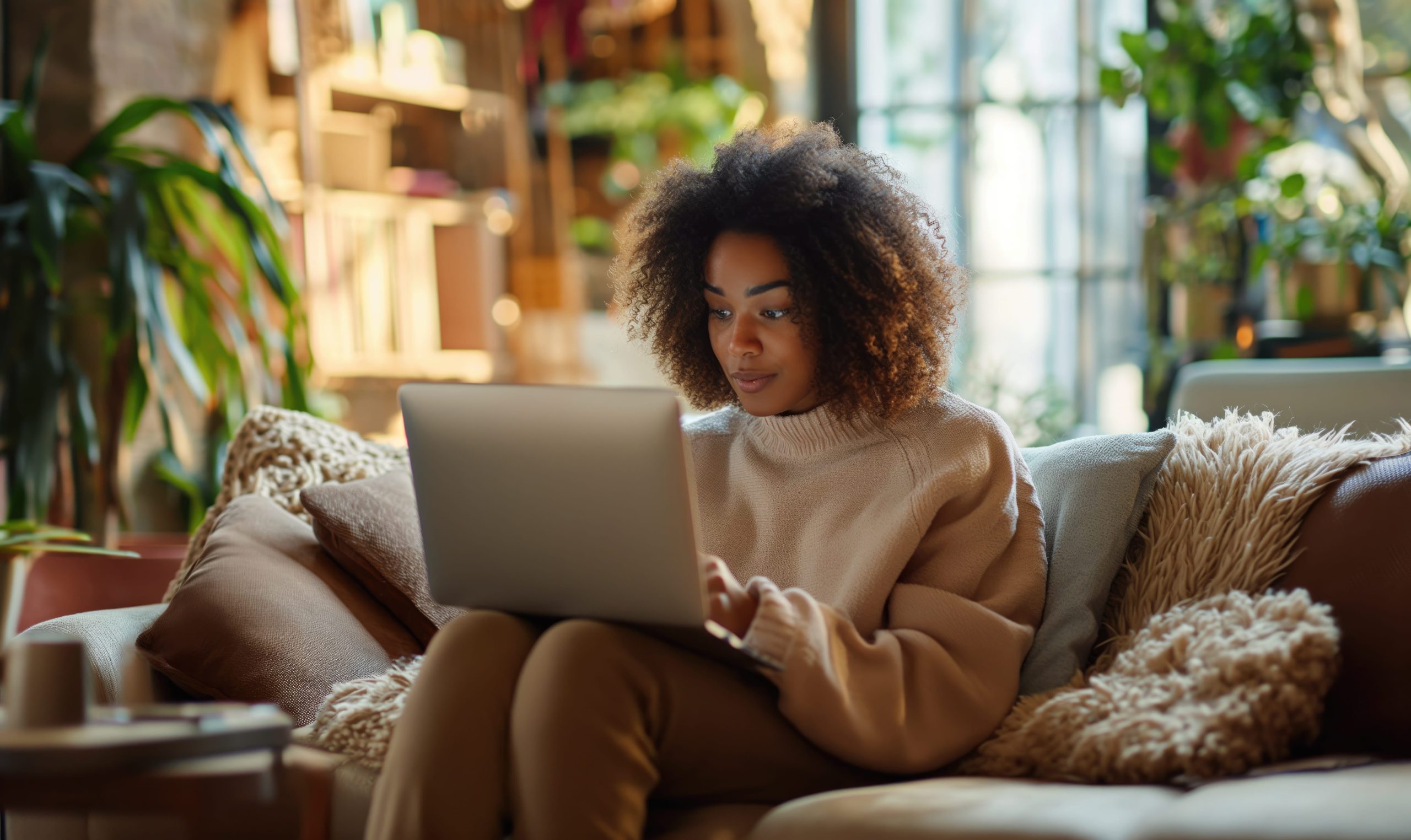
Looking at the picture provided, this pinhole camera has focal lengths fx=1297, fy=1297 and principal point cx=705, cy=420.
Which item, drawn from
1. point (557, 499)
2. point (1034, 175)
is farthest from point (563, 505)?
point (1034, 175)

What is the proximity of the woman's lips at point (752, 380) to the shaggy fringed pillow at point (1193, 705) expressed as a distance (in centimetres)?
45

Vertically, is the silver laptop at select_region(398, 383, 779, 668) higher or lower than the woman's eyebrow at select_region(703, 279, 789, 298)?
lower

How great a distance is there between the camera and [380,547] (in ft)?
5.50

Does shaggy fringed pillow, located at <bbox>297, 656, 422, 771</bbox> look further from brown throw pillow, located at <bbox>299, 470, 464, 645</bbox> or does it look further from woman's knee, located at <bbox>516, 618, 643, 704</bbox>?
woman's knee, located at <bbox>516, 618, 643, 704</bbox>

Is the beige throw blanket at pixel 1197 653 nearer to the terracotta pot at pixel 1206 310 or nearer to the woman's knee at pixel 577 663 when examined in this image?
the woman's knee at pixel 577 663

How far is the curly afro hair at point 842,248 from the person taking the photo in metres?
1.44

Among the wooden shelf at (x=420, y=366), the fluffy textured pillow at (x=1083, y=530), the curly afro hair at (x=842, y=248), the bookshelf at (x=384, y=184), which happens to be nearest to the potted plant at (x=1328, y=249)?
the fluffy textured pillow at (x=1083, y=530)

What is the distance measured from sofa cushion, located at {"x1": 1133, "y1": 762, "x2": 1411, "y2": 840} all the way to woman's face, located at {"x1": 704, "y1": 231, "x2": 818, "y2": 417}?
0.61 meters

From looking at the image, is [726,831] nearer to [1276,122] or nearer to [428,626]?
[428,626]

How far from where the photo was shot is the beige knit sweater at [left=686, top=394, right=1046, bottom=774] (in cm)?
124

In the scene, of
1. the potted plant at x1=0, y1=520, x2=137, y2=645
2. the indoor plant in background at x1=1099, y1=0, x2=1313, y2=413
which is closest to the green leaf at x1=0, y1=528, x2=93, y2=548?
the potted plant at x1=0, y1=520, x2=137, y2=645

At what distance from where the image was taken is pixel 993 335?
4.12m

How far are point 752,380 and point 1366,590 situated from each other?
2.18 feet

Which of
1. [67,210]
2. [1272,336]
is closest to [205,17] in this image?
[67,210]
